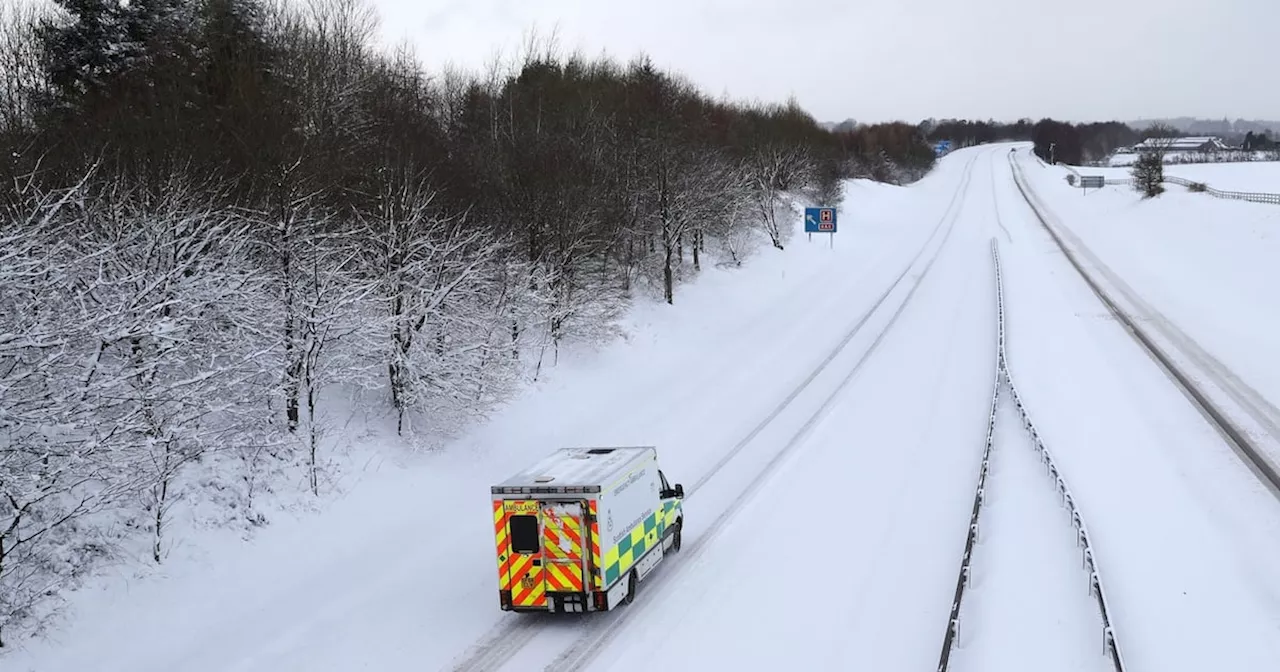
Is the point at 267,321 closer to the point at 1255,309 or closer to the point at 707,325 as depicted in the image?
the point at 707,325

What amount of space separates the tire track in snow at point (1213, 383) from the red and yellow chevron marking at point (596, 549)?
15968mm

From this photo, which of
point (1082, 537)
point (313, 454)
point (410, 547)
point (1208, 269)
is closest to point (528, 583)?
point (410, 547)

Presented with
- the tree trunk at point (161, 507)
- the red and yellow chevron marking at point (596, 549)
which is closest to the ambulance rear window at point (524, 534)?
the red and yellow chevron marking at point (596, 549)

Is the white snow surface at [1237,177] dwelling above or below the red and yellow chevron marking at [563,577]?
above

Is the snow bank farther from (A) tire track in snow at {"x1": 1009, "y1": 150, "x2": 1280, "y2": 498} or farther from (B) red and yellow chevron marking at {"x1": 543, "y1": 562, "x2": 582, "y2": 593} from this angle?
(A) tire track in snow at {"x1": 1009, "y1": 150, "x2": 1280, "y2": 498}

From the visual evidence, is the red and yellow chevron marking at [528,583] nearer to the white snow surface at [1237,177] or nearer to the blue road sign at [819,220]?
the blue road sign at [819,220]

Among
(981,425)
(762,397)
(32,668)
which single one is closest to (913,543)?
(981,425)

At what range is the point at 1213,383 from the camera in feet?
100

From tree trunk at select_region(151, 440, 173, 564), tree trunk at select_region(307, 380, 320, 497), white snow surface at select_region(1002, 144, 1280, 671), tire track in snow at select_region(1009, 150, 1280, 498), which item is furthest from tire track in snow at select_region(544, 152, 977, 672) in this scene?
tire track in snow at select_region(1009, 150, 1280, 498)

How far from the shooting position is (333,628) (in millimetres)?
15438

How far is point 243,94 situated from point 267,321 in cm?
1272

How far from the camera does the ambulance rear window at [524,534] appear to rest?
14.9 m

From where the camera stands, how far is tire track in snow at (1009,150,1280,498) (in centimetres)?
2300

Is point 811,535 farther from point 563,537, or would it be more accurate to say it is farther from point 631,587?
point 563,537
